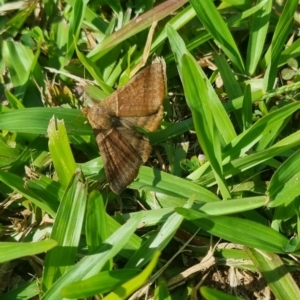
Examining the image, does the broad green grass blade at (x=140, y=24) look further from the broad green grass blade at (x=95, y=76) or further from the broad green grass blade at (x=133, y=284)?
the broad green grass blade at (x=133, y=284)

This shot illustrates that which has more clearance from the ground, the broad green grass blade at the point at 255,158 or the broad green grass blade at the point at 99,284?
the broad green grass blade at the point at 255,158

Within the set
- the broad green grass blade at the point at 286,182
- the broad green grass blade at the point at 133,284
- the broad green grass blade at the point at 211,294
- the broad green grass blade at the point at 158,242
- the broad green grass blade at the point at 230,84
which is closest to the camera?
the broad green grass blade at the point at 133,284

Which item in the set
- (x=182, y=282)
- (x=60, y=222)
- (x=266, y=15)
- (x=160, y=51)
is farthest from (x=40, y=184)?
(x=266, y=15)

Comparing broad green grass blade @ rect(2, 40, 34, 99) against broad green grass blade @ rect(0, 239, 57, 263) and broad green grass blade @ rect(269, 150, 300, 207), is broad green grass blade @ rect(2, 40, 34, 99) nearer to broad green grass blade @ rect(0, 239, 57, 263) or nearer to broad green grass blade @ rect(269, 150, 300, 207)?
broad green grass blade @ rect(0, 239, 57, 263)

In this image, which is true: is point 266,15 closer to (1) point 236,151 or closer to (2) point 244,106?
(2) point 244,106

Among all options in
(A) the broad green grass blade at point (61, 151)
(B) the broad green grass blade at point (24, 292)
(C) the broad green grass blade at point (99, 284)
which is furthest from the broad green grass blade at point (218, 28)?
(B) the broad green grass blade at point (24, 292)

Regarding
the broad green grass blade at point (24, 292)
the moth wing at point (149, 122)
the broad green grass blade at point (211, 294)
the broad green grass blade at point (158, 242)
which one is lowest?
the broad green grass blade at point (211, 294)

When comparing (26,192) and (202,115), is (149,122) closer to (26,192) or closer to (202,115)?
(202,115)
